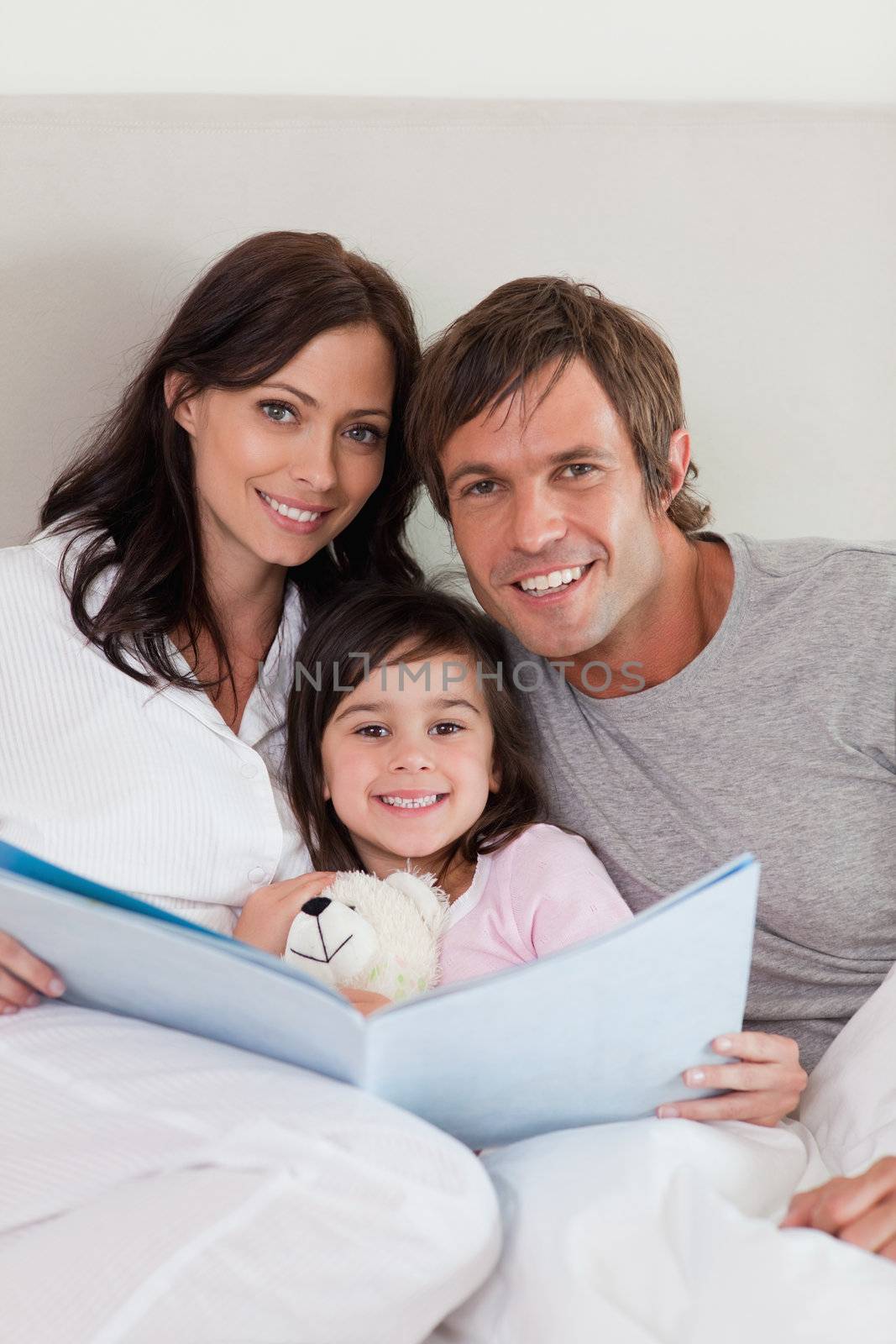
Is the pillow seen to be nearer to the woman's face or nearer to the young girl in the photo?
the young girl

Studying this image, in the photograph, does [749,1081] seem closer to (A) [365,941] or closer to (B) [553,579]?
(A) [365,941]

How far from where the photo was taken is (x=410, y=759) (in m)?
1.44

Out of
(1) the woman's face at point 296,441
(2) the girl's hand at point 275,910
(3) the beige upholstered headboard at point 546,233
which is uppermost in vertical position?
(3) the beige upholstered headboard at point 546,233

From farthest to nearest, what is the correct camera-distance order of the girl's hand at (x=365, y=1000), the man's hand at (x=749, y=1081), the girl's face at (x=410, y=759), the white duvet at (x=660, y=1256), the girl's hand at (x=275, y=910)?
1. the girl's face at (x=410, y=759)
2. the girl's hand at (x=275, y=910)
3. the girl's hand at (x=365, y=1000)
4. the man's hand at (x=749, y=1081)
5. the white duvet at (x=660, y=1256)

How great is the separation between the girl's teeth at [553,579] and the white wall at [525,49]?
2.62 ft

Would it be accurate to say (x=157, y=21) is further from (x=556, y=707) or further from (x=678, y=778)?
(x=678, y=778)

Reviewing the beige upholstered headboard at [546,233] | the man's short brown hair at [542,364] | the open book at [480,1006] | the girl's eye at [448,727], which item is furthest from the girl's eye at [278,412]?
the open book at [480,1006]

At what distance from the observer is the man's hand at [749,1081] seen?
1.06 m

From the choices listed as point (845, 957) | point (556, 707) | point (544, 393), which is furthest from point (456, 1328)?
point (544, 393)

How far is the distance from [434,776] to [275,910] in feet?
0.78

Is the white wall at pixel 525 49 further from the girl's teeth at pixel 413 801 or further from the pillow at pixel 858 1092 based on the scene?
the pillow at pixel 858 1092

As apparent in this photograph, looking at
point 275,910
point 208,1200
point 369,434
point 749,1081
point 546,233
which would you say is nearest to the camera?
point 208,1200

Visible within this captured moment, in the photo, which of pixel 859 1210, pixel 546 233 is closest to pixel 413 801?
pixel 859 1210

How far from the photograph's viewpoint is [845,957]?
140 cm
